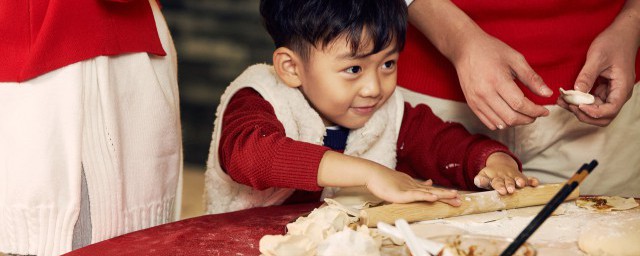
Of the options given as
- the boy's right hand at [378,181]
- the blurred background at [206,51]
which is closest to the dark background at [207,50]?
the blurred background at [206,51]

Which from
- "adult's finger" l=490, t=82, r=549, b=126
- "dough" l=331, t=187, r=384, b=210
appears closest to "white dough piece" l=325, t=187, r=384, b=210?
"dough" l=331, t=187, r=384, b=210

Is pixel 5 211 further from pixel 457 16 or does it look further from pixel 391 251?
pixel 457 16

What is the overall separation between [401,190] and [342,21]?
15.8 inches

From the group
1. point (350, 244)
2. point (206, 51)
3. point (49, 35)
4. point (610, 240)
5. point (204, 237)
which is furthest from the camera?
point (206, 51)

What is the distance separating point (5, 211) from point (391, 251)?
2.44 feet

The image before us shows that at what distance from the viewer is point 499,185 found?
1463 mm

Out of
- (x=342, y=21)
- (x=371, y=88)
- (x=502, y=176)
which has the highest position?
(x=342, y=21)

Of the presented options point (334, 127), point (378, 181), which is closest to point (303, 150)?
point (378, 181)

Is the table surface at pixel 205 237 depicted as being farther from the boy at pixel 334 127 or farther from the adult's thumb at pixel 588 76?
the adult's thumb at pixel 588 76

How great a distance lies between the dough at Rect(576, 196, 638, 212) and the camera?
140 cm

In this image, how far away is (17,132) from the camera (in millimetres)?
1418

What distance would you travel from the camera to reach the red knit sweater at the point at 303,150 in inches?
57.4

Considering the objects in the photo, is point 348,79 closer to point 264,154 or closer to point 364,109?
point 364,109

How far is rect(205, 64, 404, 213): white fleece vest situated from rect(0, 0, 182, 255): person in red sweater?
7.8 inches
